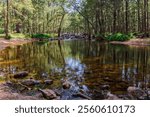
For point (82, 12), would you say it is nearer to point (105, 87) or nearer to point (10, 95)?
point (105, 87)

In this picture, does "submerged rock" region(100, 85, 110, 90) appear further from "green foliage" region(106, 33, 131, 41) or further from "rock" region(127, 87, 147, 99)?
"green foliage" region(106, 33, 131, 41)

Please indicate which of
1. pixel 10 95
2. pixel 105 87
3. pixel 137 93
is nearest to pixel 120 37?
pixel 105 87

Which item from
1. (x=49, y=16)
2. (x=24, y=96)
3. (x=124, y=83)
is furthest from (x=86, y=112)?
(x=49, y=16)

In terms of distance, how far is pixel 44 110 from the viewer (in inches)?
289

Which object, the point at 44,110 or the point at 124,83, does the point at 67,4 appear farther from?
Result: the point at 44,110

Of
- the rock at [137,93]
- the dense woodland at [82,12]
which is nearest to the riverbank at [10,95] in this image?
the rock at [137,93]

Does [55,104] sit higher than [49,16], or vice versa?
[49,16]

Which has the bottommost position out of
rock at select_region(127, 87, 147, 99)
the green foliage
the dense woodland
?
rock at select_region(127, 87, 147, 99)

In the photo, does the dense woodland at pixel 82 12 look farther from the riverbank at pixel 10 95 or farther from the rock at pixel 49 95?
the rock at pixel 49 95

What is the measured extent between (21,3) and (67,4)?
860 inches

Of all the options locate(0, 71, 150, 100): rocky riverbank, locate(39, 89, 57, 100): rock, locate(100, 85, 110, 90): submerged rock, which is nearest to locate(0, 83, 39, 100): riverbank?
locate(0, 71, 150, 100): rocky riverbank

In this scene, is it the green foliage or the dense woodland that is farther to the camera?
the dense woodland

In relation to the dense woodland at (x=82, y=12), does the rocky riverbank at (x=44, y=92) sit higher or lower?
lower

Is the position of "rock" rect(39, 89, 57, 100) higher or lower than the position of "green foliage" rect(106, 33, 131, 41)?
lower
